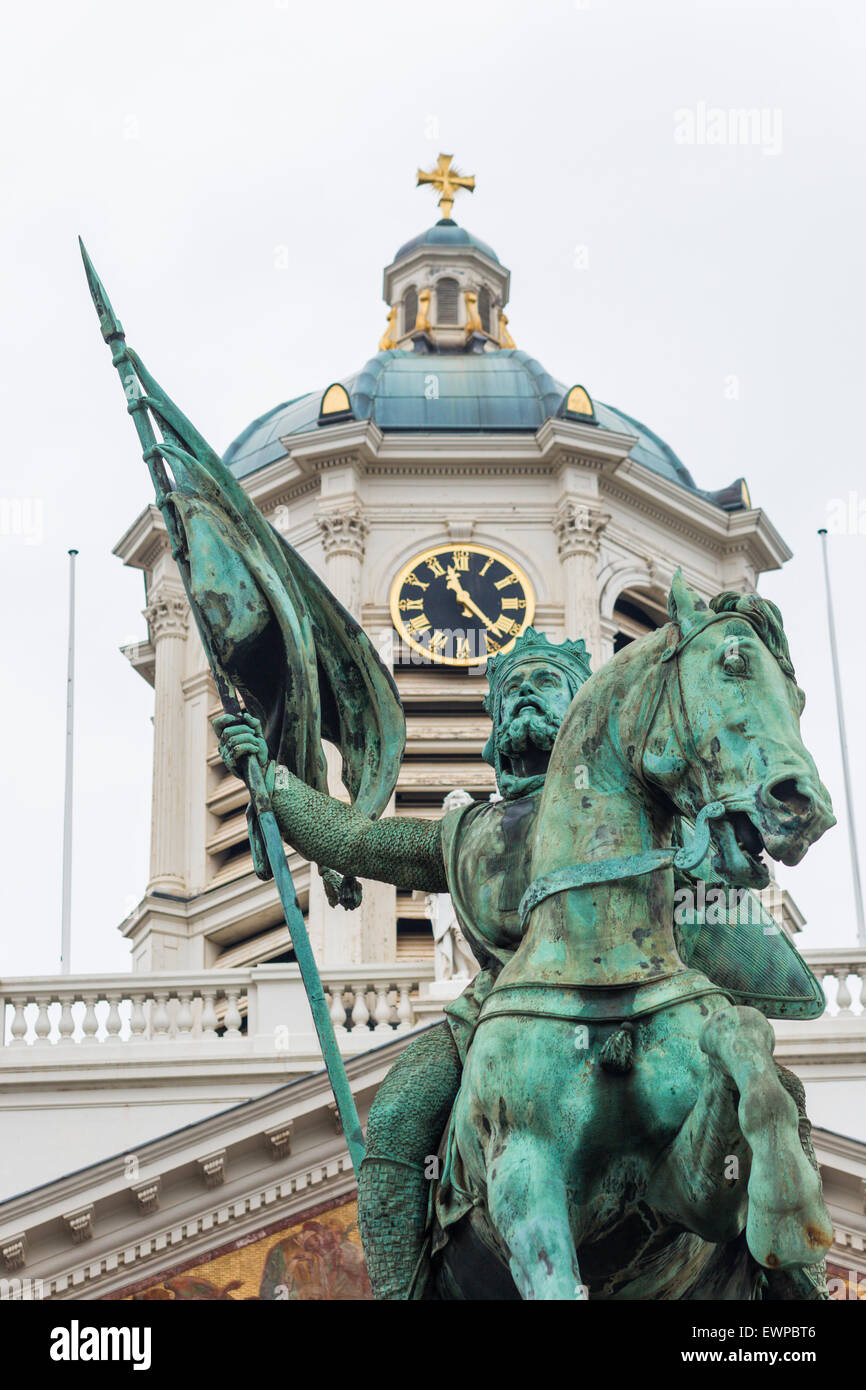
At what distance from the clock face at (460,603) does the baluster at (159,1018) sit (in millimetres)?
18323

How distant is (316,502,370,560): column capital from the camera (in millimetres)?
52906

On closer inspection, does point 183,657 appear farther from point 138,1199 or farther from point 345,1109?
point 345,1109

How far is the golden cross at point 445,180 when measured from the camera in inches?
2608

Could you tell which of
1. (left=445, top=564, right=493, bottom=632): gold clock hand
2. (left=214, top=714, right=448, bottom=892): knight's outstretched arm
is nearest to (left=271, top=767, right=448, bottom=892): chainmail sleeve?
(left=214, top=714, right=448, bottom=892): knight's outstretched arm

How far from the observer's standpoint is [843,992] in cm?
3247

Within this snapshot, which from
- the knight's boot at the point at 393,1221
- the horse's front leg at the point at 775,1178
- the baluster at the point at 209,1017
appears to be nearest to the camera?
the horse's front leg at the point at 775,1178

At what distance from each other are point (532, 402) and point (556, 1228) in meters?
49.7

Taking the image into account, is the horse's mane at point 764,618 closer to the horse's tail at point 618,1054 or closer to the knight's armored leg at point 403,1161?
the horse's tail at point 618,1054

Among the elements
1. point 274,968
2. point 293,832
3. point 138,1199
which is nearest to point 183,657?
point 274,968

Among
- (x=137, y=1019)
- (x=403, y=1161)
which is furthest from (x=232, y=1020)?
(x=403, y=1161)

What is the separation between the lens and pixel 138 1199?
28.2 m

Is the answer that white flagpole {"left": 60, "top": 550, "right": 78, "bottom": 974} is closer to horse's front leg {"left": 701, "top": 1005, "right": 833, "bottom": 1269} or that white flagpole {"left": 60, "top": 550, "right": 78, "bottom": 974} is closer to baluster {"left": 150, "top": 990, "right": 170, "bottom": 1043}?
baluster {"left": 150, "top": 990, "right": 170, "bottom": 1043}

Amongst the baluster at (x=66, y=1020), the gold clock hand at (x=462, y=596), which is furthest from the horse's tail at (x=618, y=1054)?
the gold clock hand at (x=462, y=596)
